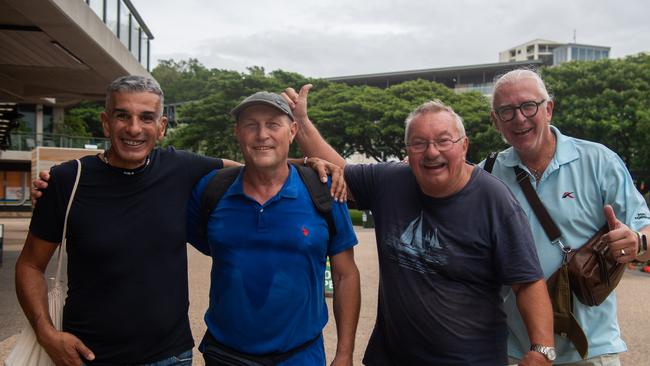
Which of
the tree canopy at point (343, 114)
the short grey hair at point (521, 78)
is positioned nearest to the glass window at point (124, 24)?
the short grey hair at point (521, 78)

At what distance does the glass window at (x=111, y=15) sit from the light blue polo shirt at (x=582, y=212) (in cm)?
955

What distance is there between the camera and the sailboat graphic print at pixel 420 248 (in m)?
2.63

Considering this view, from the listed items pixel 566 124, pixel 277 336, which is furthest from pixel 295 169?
pixel 566 124

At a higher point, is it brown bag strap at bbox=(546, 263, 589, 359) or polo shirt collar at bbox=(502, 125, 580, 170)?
polo shirt collar at bbox=(502, 125, 580, 170)

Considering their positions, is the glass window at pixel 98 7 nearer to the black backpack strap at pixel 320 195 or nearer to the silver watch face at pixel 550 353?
the black backpack strap at pixel 320 195

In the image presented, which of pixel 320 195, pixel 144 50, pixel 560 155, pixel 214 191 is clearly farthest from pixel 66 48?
pixel 560 155

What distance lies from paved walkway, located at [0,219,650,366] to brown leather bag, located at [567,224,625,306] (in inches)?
140

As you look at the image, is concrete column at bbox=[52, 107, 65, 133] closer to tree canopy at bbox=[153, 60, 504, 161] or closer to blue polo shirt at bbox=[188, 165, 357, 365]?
tree canopy at bbox=[153, 60, 504, 161]

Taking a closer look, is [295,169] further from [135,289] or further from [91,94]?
[91,94]

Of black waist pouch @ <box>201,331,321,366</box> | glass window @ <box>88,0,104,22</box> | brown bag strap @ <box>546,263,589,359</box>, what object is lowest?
black waist pouch @ <box>201,331,321,366</box>

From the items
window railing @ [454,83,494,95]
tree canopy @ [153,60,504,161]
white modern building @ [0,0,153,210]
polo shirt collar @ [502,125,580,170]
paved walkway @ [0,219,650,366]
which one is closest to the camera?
polo shirt collar @ [502,125,580,170]

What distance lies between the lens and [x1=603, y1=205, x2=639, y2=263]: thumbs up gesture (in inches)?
103

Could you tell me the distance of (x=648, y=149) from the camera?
25.0 m

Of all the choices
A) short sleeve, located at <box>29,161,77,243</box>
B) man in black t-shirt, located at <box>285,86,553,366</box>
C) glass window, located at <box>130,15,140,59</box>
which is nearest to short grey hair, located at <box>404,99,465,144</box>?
man in black t-shirt, located at <box>285,86,553,366</box>
